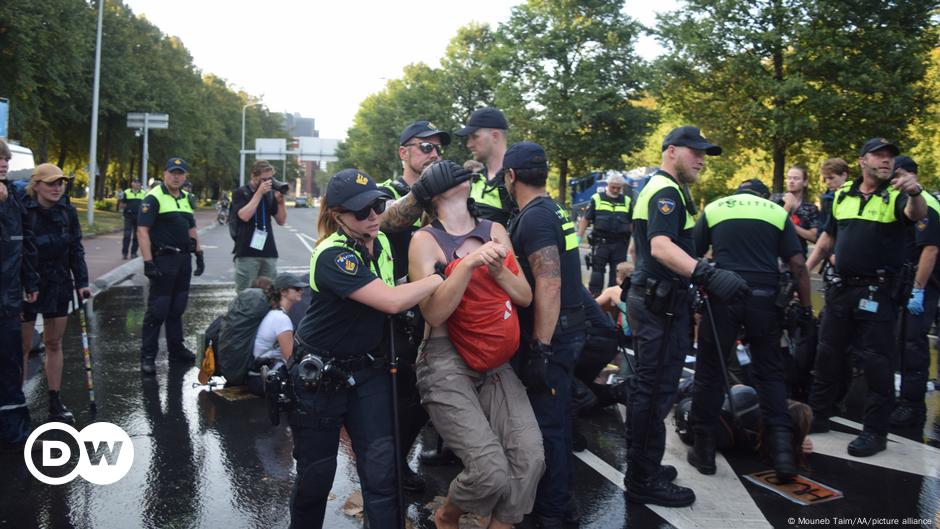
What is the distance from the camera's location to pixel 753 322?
4.86m

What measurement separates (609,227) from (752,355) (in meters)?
6.61

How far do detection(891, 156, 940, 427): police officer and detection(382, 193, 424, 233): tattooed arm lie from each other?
4124mm

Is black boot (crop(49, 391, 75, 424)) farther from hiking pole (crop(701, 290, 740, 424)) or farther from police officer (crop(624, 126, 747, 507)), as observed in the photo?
hiking pole (crop(701, 290, 740, 424))

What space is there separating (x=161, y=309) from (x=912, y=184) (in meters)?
6.46

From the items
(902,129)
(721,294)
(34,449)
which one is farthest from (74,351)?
(902,129)

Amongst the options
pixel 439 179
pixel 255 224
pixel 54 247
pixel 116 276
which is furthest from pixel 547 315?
pixel 116 276

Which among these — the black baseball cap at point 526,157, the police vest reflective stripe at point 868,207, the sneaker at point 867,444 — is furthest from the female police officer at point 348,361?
the police vest reflective stripe at point 868,207

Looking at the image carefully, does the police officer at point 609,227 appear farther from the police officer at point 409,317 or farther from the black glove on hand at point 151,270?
the police officer at point 409,317

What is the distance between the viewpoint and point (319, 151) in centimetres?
8019

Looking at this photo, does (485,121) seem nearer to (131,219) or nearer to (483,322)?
(483,322)

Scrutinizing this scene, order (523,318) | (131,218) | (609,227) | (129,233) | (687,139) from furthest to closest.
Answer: (129,233), (131,218), (609,227), (687,139), (523,318)

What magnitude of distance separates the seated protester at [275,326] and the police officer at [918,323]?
16.2ft

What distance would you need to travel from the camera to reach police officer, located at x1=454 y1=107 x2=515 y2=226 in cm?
442

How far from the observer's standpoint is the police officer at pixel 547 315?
12.4 ft
